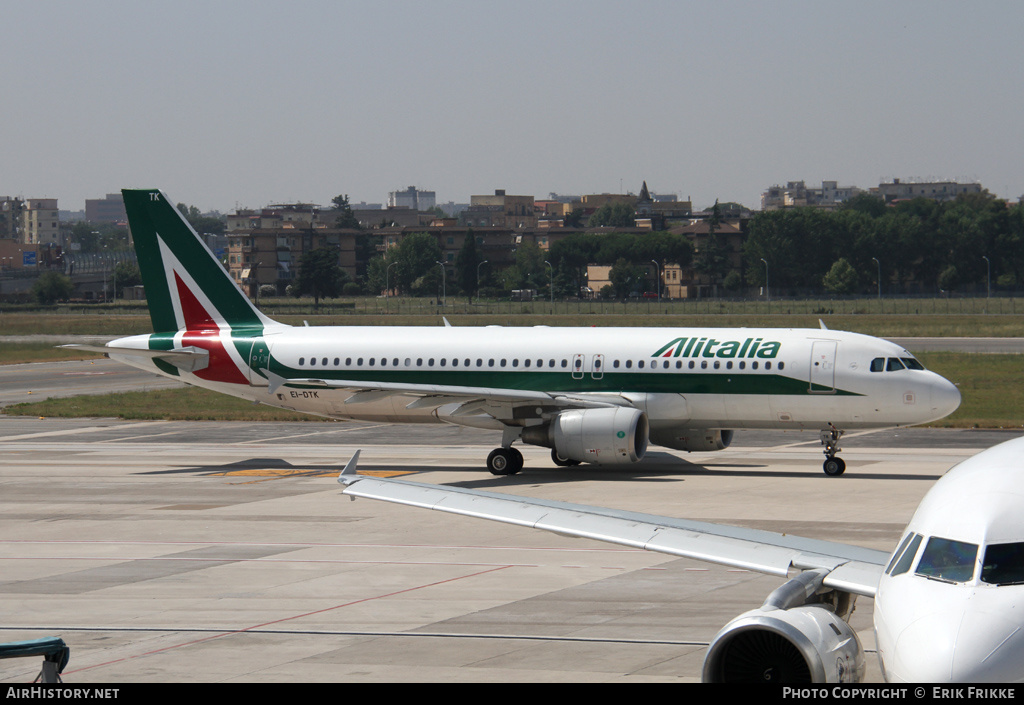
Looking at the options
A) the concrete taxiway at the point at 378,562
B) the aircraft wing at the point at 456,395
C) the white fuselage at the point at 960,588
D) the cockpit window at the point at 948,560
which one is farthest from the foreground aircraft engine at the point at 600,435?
the cockpit window at the point at 948,560

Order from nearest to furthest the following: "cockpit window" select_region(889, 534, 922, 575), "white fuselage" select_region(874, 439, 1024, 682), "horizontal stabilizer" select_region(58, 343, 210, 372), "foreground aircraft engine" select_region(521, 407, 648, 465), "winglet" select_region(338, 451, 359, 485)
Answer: "white fuselage" select_region(874, 439, 1024, 682) → "cockpit window" select_region(889, 534, 922, 575) → "winglet" select_region(338, 451, 359, 485) → "foreground aircraft engine" select_region(521, 407, 648, 465) → "horizontal stabilizer" select_region(58, 343, 210, 372)

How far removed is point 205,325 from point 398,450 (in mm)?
7534

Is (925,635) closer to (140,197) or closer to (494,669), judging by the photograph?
(494,669)

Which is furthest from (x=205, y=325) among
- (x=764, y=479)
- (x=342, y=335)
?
(x=764, y=479)

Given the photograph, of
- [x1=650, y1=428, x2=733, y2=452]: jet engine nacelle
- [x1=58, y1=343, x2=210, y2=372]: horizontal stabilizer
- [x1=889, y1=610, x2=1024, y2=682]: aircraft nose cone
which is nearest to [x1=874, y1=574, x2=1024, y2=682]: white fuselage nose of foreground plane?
[x1=889, y1=610, x2=1024, y2=682]: aircraft nose cone

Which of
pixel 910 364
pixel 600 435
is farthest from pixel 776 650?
pixel 910 364

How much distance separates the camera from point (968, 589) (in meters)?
9.98

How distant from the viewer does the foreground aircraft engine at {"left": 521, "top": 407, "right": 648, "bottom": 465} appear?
31.8 metres

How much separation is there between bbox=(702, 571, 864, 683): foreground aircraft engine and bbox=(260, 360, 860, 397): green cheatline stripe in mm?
21990

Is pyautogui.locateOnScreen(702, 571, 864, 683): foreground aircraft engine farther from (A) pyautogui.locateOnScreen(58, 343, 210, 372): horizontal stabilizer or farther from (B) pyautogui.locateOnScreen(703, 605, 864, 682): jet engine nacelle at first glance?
(A) pyautogui.locateOnScreen(58, 343, 210, 372): horizontal stabilizer

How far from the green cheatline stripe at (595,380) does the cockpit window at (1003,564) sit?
22.6m

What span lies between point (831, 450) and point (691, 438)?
3.96 m

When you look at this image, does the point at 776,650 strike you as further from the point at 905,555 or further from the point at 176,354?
the point at 176,354

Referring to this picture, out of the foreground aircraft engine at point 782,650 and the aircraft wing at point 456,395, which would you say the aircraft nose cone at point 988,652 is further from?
the aircraft wing at point 456,395
